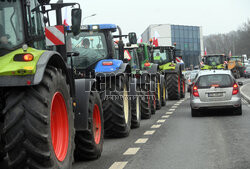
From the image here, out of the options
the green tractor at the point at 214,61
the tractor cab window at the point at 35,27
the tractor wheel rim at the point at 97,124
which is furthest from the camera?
the green tractor at the point at 214,61

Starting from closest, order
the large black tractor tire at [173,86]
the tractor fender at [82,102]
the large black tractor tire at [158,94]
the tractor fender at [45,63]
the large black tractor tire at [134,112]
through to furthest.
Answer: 1. the tractor fender at [45,63]
2. the tractor fender at [82,102]
3. the large black tractor tire at [134,112]
4. the large black tractor tire at [158,94]
5. the large black tractor tire at [173,86]

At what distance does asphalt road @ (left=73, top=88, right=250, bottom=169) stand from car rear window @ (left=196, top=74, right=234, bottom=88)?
2.12m

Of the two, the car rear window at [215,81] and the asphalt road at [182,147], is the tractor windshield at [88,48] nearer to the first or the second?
the asphalt road at [182,147]

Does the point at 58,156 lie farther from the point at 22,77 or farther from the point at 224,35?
the point at 224,35

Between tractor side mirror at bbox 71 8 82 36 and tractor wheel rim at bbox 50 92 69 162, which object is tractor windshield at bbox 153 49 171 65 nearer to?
tractor side mirror at bbox 71 8 82 36

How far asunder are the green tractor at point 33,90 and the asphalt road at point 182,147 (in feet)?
5.05

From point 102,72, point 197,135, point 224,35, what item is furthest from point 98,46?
point 224,35

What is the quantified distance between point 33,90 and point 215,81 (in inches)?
494

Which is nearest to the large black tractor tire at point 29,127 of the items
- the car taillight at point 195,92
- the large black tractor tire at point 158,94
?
the car taillight at point 195,92

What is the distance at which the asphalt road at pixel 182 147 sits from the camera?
8227mm

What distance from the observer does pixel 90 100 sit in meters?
8.55

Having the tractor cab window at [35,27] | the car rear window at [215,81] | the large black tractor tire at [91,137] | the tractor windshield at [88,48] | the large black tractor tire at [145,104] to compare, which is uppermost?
the tractor cab window at [35,27]

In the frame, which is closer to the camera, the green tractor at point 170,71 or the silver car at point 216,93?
the silver car at point 216,93

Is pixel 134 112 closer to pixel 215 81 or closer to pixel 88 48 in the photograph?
pixel 88 48
